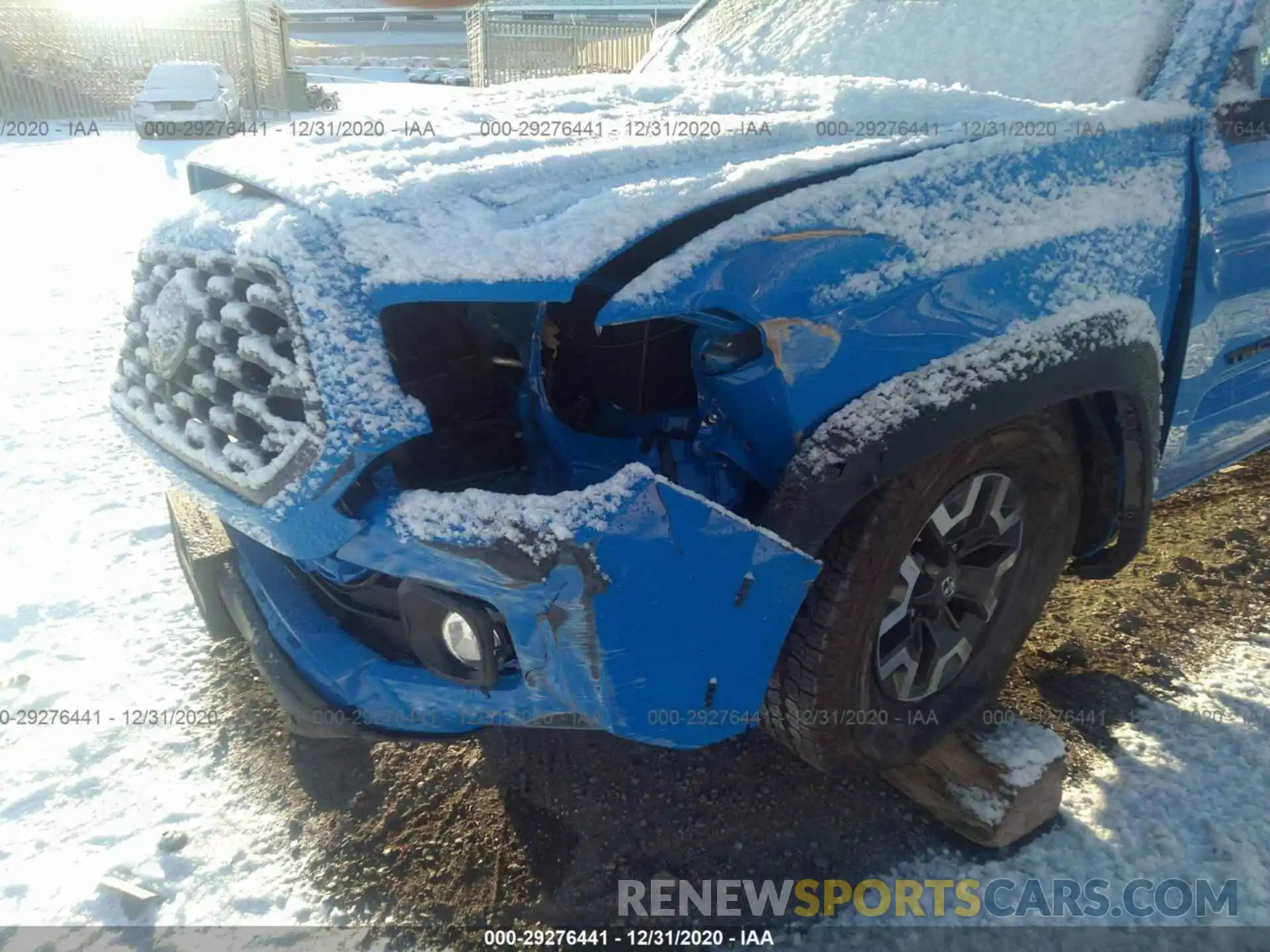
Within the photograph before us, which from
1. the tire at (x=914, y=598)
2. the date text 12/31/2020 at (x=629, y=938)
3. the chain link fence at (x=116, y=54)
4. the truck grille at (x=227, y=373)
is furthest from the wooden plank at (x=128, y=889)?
the chain link fence at (x=116, y=54)

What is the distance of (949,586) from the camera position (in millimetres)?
1990

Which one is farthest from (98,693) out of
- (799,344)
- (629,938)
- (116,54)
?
(116,54)

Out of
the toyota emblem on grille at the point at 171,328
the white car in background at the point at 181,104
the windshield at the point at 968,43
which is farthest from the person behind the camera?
the white car in background at the point at 181,104

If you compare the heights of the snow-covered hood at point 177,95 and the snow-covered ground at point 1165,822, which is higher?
the snow-covered hood at point 177,95

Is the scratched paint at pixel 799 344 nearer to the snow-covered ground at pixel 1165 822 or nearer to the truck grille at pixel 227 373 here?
the truck grille at pixel 227 373

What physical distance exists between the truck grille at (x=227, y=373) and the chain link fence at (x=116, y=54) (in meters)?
20.4

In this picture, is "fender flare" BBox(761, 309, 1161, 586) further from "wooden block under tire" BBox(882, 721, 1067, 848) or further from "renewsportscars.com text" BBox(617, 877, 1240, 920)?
"renewsportscars.com text" BBox(617, 877, 1240, 920)

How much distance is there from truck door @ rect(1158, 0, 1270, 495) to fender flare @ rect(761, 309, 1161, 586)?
31cm

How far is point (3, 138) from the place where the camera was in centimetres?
1398

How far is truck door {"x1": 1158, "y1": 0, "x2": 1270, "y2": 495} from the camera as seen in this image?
2129mm

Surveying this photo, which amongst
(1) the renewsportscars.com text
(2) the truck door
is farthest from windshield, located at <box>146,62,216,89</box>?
(1) the renewsportscars.com text

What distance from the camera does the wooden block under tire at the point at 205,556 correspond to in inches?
81.1

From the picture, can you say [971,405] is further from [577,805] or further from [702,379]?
[577,805]

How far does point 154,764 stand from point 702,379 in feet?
5.81
